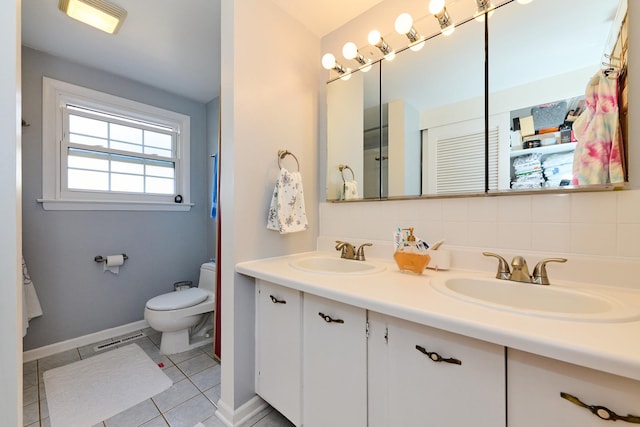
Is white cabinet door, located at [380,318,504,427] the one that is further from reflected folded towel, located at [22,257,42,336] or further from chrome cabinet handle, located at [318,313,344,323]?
reflected folded towel, located at [22,257,42,336]

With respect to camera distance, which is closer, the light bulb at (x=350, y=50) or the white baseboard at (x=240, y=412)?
the white baseboard at (x=240, y=412)

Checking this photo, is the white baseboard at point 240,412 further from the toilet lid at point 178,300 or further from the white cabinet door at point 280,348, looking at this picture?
the toilet lid at point 178,300

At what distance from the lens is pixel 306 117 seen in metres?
1.70

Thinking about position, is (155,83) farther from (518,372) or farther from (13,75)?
(518,372)

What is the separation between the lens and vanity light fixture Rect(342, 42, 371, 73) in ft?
5.01

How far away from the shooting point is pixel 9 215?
2.44 ft

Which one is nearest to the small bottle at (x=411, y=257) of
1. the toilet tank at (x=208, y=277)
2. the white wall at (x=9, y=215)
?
the white wall at (x=9, y=215)

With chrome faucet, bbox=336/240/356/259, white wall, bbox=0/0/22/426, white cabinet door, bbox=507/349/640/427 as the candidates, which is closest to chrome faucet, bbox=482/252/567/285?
white cabinet door, bbox=507/349/640/427

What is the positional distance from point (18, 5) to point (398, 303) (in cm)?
149

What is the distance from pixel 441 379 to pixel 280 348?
0.73 m

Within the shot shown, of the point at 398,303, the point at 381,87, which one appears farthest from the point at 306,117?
the point at 398,303

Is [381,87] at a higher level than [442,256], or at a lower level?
higher

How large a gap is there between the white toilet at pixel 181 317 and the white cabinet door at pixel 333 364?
1.23m

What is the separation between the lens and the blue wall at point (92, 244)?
185 cm
